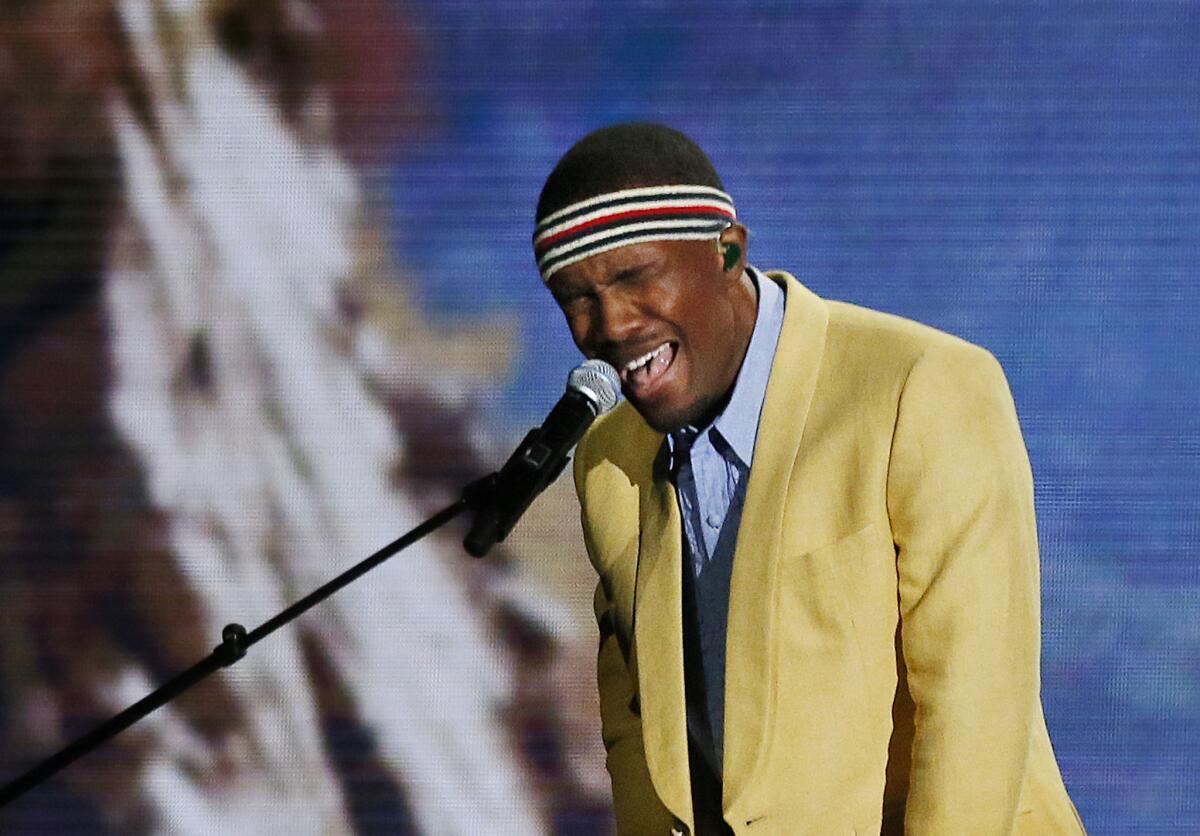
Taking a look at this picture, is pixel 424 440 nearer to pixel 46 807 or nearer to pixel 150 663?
pixel 150 663

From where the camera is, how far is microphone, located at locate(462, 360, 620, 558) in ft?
4.80

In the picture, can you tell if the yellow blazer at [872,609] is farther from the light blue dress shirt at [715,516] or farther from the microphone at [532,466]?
the microphone at [532,466]

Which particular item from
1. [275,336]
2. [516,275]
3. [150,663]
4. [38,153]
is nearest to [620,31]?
[516,275]

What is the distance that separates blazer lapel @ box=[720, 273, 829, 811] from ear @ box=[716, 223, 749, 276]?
119mm

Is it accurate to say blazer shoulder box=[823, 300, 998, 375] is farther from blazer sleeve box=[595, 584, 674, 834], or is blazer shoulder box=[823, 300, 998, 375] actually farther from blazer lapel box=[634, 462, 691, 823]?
blazer sleeve box=[595, 584, 674, 834]

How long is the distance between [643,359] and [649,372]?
0.08ft

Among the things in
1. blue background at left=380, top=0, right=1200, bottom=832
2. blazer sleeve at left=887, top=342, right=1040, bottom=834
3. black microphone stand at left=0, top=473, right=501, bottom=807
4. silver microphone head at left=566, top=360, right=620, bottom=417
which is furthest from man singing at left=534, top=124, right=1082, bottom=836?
blue background at left=380, top=0, right=1200, bottom=832

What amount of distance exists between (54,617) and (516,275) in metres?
1.27

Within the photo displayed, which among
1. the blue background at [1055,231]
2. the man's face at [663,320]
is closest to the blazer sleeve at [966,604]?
the man's face at [663,320]

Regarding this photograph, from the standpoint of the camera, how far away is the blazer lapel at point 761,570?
1701 mm

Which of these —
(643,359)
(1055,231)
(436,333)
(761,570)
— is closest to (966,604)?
(761,570)

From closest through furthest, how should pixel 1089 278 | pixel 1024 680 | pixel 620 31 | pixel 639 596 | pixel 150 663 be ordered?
pixel 1024 680 → pixel 639 596 → pixel 1089 278 → pixel 620 31 → pixel 150 663

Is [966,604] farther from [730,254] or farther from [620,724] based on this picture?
[620,724]

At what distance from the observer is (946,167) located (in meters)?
2.84
